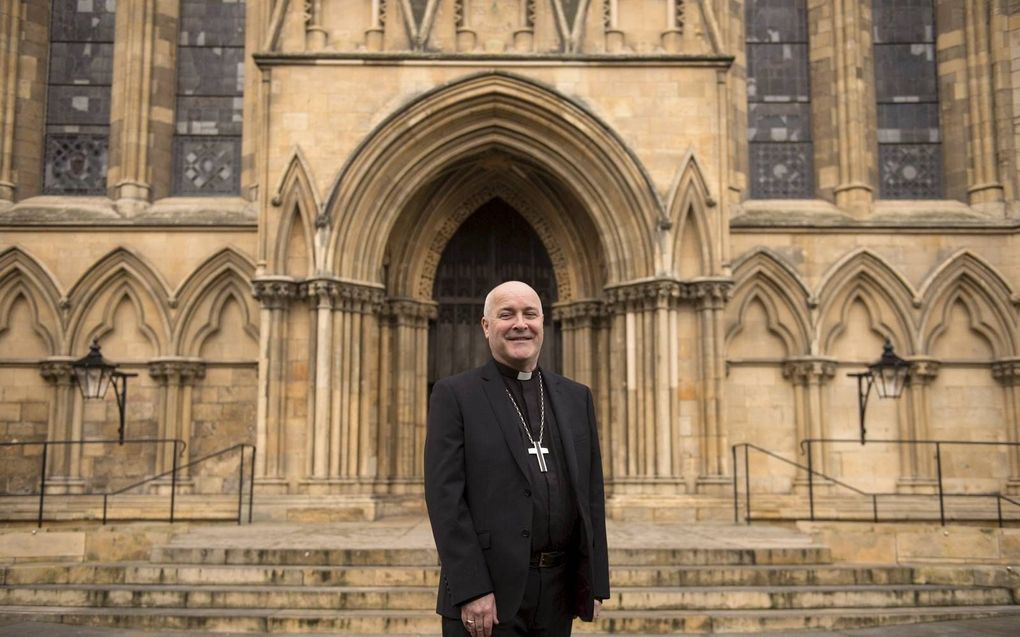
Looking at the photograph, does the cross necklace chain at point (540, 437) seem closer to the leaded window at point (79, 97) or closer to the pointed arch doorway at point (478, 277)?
the pointed arch doorway at point (478, 277)

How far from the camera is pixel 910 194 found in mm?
15617

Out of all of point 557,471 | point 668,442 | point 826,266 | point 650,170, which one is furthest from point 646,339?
point 557,471

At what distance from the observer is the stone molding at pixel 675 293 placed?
12.6 m

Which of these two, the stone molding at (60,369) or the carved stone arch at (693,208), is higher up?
the carved stone arch at (693,208)

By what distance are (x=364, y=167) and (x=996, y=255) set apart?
9526 mm

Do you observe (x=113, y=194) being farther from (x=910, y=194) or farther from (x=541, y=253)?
(x=910, y=194)

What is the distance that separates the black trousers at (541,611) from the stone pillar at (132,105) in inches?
517

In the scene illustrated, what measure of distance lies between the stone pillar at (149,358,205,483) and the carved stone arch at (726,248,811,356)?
26.2ft

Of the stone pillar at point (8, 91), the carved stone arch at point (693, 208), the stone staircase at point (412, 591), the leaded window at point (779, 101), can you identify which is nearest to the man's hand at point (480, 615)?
the stone staircase at point (412, 591)

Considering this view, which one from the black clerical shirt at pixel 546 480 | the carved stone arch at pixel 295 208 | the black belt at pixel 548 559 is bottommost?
the black belt at pixel 548 559

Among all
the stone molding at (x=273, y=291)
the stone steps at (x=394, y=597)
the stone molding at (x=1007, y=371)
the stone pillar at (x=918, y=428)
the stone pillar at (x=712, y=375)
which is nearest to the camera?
the stone steps at (x=394, y=597)

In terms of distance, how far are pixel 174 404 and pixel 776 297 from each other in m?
9.00

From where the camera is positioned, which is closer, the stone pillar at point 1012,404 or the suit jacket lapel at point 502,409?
the suit jacket lapel at point 502,409

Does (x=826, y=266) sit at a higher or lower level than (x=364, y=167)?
lower
